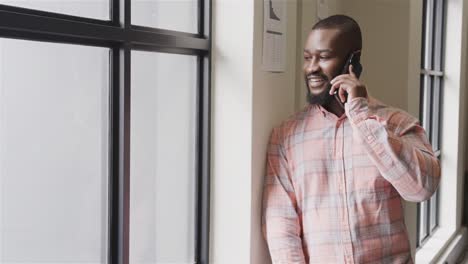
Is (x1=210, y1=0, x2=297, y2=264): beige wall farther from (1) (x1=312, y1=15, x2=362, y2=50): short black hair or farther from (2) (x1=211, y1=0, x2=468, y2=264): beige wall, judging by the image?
(1) (x1=312, y1=15, x2=362, y2=50): short black hair

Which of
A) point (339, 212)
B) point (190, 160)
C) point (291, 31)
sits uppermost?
point (291, 31)

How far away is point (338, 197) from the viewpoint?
2145 millimetres

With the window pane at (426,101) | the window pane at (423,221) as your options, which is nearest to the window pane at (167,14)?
the window pane at (426,101)

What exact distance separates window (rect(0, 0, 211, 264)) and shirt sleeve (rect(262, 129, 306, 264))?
21 centimetres

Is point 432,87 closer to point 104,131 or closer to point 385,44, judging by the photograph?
point 385,44

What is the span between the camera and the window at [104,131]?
1.62 metres

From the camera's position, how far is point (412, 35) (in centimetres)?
317

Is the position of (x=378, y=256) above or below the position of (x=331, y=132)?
below

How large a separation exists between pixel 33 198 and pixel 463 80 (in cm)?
→ 397

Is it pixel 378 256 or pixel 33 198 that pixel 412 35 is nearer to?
pixel 378 256

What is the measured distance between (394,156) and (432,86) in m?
2.92

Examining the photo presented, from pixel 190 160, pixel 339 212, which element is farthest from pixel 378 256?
pixel 190 160

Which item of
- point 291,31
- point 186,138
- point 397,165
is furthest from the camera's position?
point 291,31

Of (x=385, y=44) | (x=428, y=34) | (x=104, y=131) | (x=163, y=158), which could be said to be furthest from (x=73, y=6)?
(x=428, y=34)
